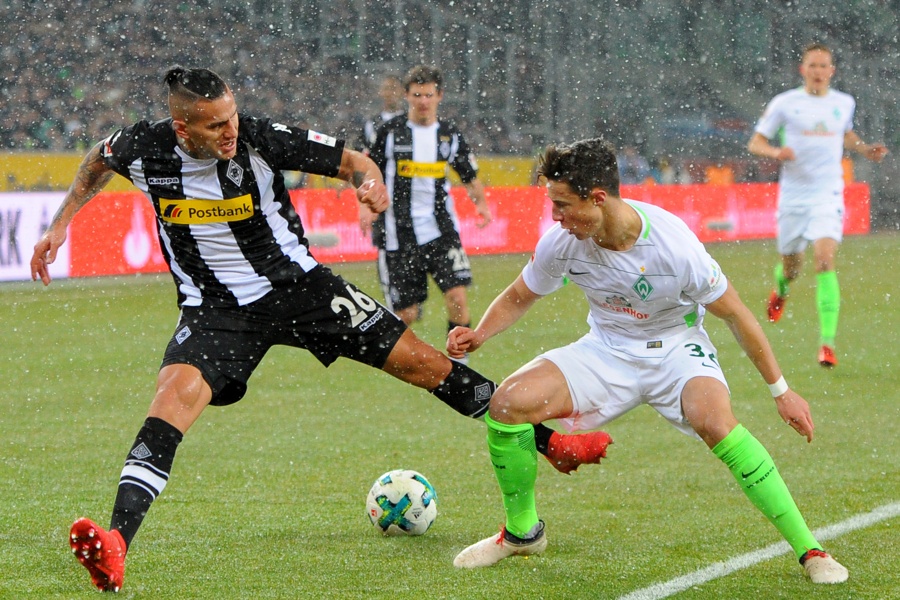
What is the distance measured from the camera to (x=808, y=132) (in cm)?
973

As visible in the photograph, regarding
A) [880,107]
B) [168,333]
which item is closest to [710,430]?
[168,333]

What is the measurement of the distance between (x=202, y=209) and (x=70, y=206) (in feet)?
1.96

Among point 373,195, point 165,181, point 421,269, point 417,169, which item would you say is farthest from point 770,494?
point 417,169

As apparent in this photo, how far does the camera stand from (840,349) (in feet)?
32.4

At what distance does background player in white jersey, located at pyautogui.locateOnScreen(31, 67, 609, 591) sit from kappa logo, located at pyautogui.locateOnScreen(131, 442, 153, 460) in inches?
8.5

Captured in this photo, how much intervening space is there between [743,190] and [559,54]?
571cm

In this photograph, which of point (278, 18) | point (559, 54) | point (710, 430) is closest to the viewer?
point (710, 430)

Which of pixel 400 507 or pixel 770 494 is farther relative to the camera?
pixel 400 507

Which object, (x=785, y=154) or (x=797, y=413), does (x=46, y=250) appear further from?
(x=785, y=154)

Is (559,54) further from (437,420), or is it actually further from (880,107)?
(437,420)

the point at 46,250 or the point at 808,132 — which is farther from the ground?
the point at 46,250

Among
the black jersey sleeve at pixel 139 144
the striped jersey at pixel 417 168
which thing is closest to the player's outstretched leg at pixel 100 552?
the black jersey sleeve at pixel 139 144

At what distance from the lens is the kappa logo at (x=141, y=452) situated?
4070 millimetres

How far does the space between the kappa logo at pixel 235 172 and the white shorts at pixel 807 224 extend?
231 inches
